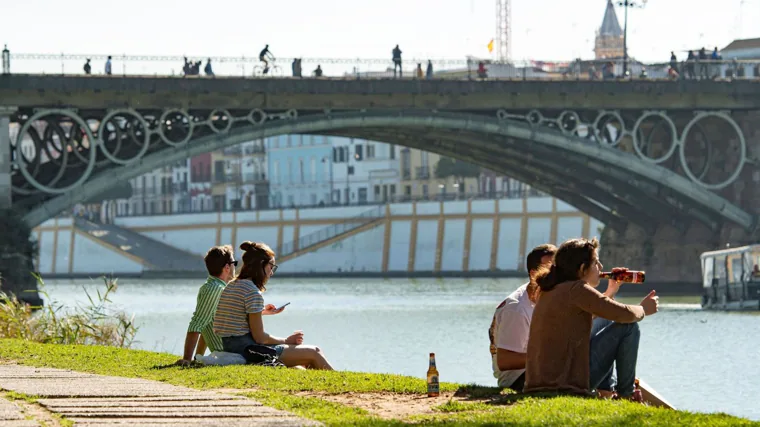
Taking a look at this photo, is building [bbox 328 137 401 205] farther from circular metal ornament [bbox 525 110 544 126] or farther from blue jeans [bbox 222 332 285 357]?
blue jeans [bbox 222 332 285 357]

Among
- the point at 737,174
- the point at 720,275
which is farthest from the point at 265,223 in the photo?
the point at 720,275

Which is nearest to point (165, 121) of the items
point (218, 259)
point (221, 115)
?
point (221, 115)

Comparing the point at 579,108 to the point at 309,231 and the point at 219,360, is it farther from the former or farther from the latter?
the point at 309,231

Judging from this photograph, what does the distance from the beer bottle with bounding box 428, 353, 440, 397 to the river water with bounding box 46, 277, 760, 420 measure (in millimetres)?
7461

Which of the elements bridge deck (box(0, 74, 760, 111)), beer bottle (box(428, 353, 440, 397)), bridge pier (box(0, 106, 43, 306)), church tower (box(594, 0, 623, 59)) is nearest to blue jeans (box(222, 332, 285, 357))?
beer bottle (box(428, 353, 440, 397))

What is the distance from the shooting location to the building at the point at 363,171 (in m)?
124

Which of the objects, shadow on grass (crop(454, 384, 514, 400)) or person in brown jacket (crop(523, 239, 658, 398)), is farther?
shadow on grass (crop(454, 384, 514, 400))

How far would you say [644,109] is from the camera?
55.1 m

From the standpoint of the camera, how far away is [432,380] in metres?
12.8

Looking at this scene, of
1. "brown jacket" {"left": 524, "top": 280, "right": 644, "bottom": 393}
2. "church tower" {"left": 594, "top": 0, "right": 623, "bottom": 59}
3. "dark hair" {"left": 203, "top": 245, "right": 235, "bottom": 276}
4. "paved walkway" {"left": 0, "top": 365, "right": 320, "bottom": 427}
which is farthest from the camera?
"church tower" {"left": 594, "top": 0, "right": 623, "bottom": 59}

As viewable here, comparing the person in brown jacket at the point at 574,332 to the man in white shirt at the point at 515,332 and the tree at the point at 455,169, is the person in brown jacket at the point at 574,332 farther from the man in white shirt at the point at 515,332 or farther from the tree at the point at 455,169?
the tree at the point at 455,169

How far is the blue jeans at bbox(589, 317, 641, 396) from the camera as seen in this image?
12094mm

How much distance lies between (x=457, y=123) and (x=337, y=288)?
31.4 metres

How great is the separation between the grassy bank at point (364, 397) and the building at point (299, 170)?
11192 cm
